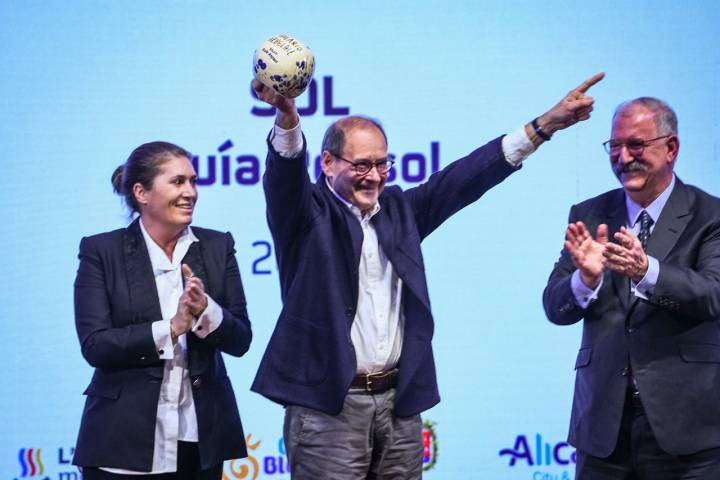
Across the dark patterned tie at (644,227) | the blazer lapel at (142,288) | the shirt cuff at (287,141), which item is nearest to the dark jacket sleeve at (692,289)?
the dark patterned tie at (644,227)

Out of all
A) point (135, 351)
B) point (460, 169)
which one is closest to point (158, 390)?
point (135, 351)

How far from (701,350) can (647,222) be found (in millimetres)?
391

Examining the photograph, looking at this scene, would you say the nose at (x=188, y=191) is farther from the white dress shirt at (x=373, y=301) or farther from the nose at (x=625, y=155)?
the nose at (x=625, y=155)

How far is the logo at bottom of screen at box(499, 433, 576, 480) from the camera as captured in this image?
423 cm

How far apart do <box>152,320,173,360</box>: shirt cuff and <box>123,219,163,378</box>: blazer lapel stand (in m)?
0.08

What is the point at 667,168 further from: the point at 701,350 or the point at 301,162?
the point at 301,162

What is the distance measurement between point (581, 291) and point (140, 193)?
132cm

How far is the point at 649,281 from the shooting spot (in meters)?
2.68

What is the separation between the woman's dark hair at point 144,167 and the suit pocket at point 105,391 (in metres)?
0.55

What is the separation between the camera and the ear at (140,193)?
9.93 feet

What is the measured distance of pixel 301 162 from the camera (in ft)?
8.82

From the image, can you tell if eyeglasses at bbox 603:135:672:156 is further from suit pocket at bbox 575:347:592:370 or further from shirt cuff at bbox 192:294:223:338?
shirt cuff at bbox 192:294:223:338

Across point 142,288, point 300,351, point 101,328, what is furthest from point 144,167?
point 300,351

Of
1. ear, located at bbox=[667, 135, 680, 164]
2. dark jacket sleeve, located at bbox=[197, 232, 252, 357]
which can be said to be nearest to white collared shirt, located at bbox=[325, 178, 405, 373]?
dark jacket sleeve, located at bbox=[197, 232, 252, 357]
